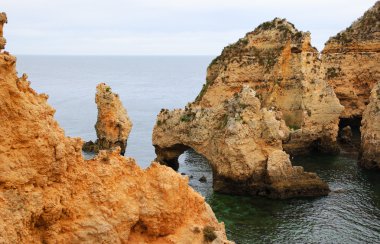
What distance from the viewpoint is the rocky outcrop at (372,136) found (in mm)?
52438

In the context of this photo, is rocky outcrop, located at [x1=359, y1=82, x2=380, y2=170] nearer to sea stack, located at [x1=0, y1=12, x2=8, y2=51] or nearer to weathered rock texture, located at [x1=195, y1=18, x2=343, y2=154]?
weathered rock texture, located at [x1=195, y1=18, x2=343, y2=154]

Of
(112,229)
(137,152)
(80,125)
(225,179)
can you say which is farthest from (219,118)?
(80,125)

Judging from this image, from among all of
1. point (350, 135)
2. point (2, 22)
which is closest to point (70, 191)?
point (2, 22)

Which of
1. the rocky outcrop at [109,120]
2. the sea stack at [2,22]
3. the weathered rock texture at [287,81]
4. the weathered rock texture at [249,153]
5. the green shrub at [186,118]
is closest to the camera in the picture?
the sea stack at [2,22]

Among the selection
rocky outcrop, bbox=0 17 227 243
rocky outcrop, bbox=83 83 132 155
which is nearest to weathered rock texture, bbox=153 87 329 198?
rocky outcrop, bbox=83 83 132 155

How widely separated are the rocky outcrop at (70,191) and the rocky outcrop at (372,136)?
3518 centimetres

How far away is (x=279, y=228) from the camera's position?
37031 mm

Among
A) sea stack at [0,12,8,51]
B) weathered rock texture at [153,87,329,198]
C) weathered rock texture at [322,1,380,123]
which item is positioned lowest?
weathered rock texture at [153,87,329,198]

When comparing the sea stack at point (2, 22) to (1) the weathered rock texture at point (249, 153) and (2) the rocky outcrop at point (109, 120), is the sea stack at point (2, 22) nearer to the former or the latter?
(1) the weathered rock texture at point (249, 153)

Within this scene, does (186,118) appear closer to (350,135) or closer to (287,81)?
(287,81)

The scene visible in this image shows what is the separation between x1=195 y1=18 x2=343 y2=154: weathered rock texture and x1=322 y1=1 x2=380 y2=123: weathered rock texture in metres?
13.3

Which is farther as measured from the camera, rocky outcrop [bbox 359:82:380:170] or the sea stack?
rocky outcrop [bbox 359:82:380:170]

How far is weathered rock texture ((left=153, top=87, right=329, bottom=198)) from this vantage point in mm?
43469

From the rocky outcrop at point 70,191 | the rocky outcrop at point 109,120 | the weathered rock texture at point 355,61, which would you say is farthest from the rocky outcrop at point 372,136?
the rocky outcrop at point 70,191
